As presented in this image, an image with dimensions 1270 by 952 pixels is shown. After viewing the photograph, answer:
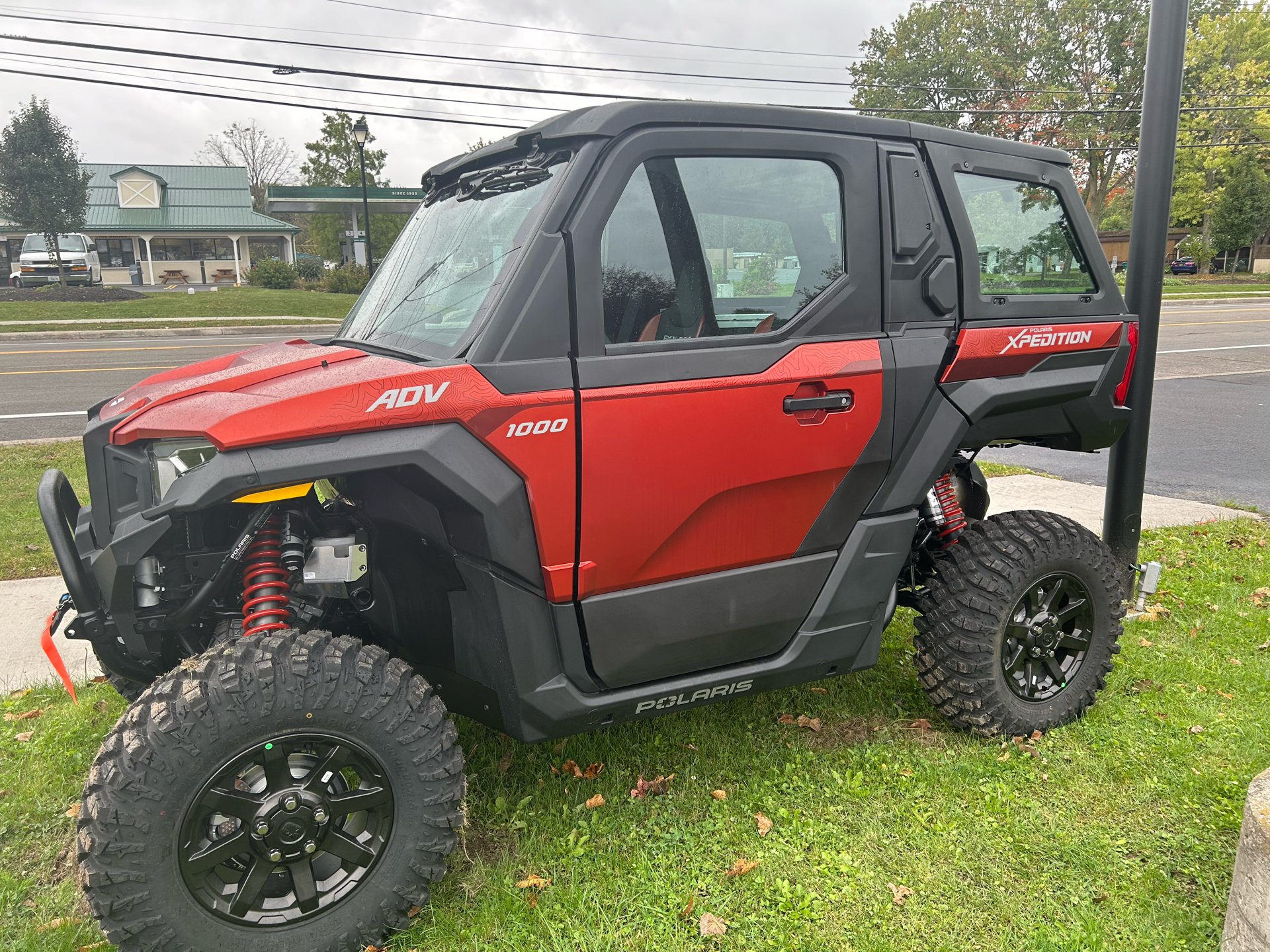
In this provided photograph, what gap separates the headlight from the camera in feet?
7.64

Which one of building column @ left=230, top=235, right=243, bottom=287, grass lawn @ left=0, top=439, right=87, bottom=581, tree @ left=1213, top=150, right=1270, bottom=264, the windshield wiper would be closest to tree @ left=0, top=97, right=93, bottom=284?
building column @ left=230, top=235, right=243, bottom=287

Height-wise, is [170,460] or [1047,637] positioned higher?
[170,460]

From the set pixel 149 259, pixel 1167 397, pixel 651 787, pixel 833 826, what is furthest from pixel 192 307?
pixel 833 826

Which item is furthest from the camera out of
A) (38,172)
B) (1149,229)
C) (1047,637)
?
(38,172)

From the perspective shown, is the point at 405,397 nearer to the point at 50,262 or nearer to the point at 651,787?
the point at 651,787

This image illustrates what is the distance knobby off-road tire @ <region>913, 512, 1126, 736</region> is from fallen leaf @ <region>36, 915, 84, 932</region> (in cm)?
294

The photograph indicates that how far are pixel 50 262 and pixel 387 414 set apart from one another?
39477 mm

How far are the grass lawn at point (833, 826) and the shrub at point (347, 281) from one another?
107ft

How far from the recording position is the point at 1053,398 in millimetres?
3361

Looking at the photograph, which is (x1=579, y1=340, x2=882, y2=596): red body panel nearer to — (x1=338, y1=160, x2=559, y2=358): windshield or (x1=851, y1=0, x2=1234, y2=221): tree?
(x1=338, y1=160, x2=559, y2=358): windshield

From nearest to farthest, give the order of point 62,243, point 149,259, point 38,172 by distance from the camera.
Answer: point 38,172 → point 62,243 → point 149,259

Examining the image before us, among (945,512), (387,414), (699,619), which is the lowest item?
(699,619)

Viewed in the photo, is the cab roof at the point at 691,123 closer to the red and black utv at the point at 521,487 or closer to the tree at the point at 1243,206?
the red and black utv at the point at 521,487

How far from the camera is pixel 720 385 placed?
8.43ft
